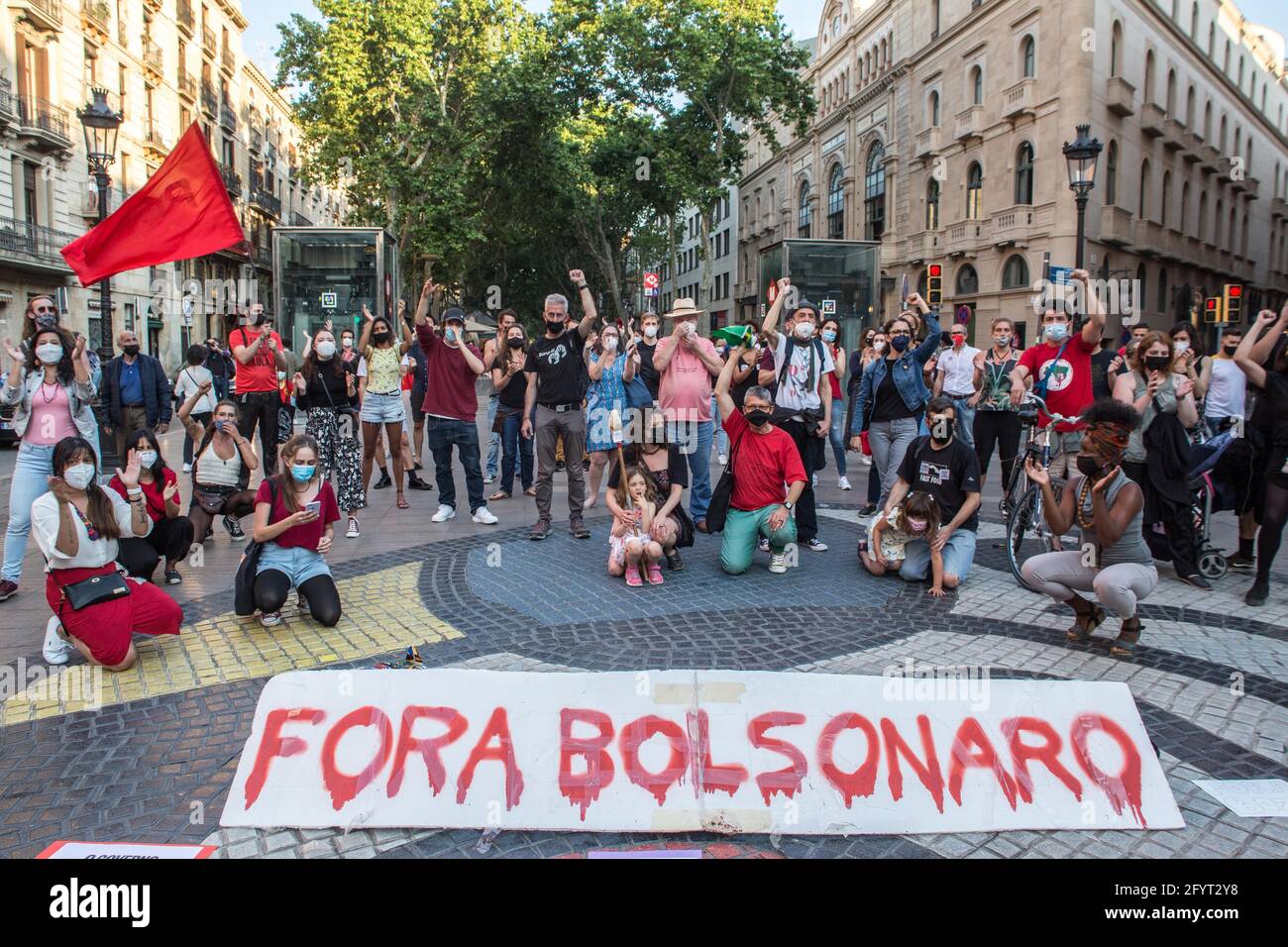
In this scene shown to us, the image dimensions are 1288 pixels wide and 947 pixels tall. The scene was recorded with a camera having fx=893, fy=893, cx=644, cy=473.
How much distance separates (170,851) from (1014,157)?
33391 millimetres

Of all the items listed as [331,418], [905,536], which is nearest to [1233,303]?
[905,536]

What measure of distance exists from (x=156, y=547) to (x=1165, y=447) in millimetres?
7210

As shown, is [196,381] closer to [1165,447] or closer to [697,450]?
[697,450]

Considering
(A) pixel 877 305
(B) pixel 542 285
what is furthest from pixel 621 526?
(B) pixel 542 285

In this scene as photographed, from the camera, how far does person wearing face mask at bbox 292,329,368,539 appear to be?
8375 mm

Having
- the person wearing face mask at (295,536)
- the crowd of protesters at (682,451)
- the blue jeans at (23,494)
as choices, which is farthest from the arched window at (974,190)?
the blue jeans at (23,494)

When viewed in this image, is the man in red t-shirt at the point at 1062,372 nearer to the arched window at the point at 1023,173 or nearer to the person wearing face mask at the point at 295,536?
the person wearing face mask at the point at 295,536

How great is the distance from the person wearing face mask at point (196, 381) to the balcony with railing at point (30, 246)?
18.1 meters

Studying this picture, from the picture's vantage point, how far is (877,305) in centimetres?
1866

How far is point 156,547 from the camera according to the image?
19.7 ft

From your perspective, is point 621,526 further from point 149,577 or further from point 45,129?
point 45,129

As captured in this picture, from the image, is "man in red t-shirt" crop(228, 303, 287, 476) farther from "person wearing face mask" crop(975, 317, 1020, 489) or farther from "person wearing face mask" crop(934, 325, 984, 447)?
"person wearing face mask" crop(975, 317, 1020, 489)

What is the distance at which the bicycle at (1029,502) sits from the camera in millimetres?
6586

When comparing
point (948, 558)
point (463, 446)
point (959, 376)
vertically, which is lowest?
point (948, 558)
